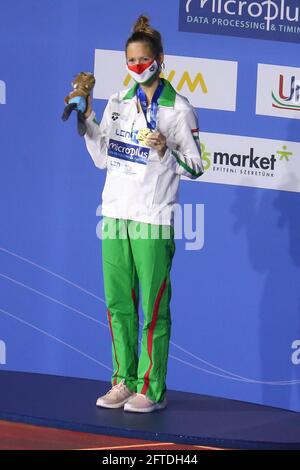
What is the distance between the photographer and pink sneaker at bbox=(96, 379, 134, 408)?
4348mm

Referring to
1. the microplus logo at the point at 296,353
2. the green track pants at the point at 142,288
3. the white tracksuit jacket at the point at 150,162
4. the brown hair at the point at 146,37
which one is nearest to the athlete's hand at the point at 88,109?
the white tracksuit jacket at the point at 150,162

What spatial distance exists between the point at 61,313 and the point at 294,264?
3.76 ft

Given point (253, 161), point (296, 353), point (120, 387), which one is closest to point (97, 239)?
point (253, 161)

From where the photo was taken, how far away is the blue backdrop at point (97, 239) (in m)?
5.38

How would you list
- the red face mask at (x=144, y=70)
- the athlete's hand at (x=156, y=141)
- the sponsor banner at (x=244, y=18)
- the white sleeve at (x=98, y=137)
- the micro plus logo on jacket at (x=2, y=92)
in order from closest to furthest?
the athlete's hand at (x=156, y=141) < the red face mask at (x=144, y=70) < the white sleeve at (x=98, y=137) < the sponsor banner at (x=244, y=18) < the micro plus logo on jacket at (x=2, y=92)

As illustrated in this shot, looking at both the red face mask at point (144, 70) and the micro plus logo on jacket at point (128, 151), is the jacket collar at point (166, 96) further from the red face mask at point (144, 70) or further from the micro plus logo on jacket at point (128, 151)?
the micro plus logo on jacket at point (128, 151)

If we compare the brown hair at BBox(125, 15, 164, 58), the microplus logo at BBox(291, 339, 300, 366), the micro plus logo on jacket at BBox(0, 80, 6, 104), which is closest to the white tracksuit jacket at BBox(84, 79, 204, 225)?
the brown hair at BBox(125, 15, 164, 58)

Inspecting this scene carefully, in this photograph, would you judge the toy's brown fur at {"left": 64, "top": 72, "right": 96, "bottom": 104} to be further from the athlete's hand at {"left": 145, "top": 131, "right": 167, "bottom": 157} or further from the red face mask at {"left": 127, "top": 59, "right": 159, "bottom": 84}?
the athlete's hand at {"left": 145, "top": 131, "right": 167, "bottom": 157}

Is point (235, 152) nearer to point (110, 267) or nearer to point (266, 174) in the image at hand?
point (266, 174)

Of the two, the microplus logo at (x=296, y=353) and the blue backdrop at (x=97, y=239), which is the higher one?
the blue backdrop at (x=97, y=239)

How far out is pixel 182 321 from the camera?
5.49 m

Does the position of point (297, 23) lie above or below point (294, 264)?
above
